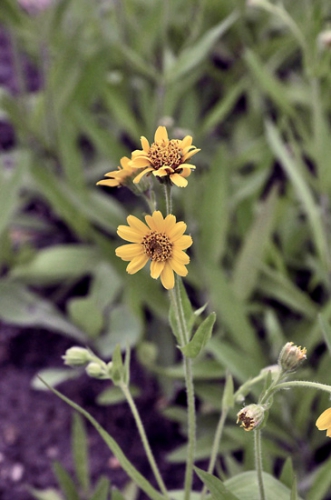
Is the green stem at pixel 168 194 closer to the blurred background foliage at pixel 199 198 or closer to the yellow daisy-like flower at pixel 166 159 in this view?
the yellow daisy-like flower at pixel 166 159

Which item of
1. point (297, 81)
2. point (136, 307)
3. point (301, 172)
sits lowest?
point (136, 307)

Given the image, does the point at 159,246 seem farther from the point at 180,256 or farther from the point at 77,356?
the point at 77,356

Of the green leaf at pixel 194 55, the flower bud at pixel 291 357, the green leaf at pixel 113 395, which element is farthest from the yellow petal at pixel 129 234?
the green leaf at pixel 194 55

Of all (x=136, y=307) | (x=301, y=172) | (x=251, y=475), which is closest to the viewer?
Answer: (x=251, y=475)

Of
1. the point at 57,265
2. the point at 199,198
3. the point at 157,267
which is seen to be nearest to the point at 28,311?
the point at 57,265

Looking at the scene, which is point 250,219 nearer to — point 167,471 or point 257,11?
point 167,471

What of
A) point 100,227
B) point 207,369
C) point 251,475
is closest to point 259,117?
point 100,227

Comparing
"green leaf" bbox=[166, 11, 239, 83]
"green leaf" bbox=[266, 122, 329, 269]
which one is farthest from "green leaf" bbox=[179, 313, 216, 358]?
"green leaf" bbox=[166, 11, 239, 83]
